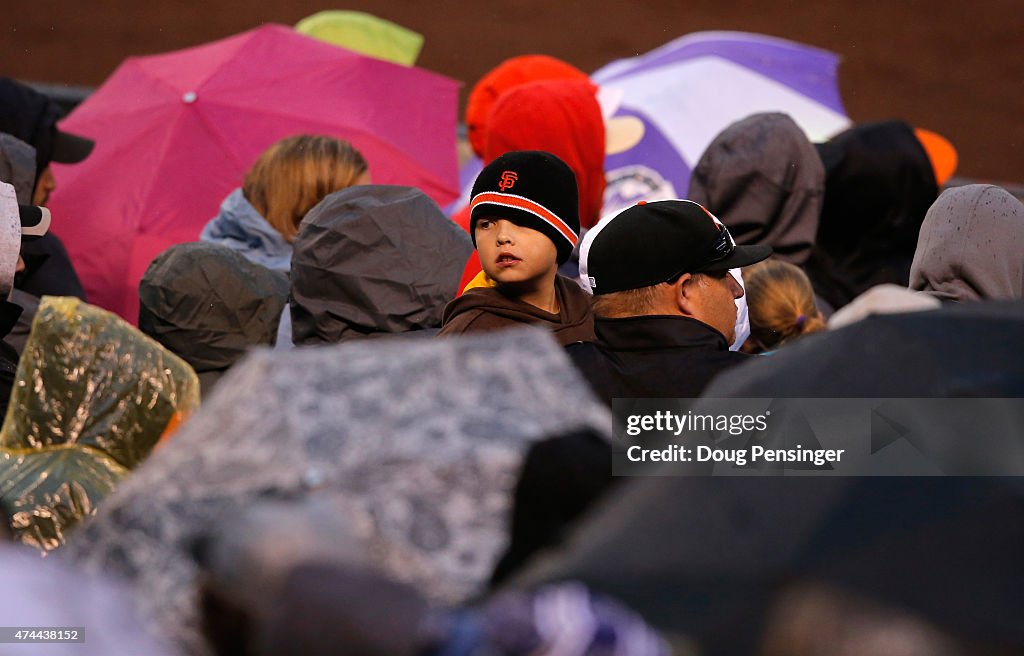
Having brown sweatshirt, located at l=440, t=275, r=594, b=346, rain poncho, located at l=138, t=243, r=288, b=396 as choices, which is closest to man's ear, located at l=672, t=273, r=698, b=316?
brown sweatshirt, located at l=440, t=275, r=594, b=346

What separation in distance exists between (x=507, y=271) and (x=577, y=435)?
159cm

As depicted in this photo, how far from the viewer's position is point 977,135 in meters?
11.8

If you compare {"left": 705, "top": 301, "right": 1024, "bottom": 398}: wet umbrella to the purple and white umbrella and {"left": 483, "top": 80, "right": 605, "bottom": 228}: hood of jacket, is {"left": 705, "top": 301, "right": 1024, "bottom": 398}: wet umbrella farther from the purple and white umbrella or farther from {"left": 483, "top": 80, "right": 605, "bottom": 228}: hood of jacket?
the purple and white umbrella

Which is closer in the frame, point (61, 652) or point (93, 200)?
point (61, 652)

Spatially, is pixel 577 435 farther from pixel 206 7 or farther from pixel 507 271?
pixel 206 7

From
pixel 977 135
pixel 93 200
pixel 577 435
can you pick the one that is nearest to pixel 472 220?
pixel 577 435

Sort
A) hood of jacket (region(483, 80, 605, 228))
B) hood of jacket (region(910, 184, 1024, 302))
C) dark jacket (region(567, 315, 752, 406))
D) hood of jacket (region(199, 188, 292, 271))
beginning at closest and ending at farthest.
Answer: dark jacket (region(567, 315, 752, 406)) → hood of jacket (region(910, 184, 1024, 302)) → hood of jacket (region(199, 188, 292, 271)) → hood of jacket (region(483, 80, 605, 228))

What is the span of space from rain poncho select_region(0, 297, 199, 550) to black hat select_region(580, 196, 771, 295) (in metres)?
0.83

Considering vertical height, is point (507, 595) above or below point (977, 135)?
above

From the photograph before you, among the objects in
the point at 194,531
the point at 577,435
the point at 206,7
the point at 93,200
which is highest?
the point at 577,435

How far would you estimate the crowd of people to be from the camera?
1.32 meters

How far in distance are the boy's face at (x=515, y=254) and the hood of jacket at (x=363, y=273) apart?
0.70ft

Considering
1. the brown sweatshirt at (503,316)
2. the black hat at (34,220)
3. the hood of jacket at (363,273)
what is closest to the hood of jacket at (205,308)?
the hood of jacket at (363,273)

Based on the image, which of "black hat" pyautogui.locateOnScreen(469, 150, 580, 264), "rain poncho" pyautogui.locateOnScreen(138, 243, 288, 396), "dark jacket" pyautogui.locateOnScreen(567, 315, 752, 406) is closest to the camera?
"dark jacket" pyautogui.locateOnScreen(567, 315, 752, 406)
